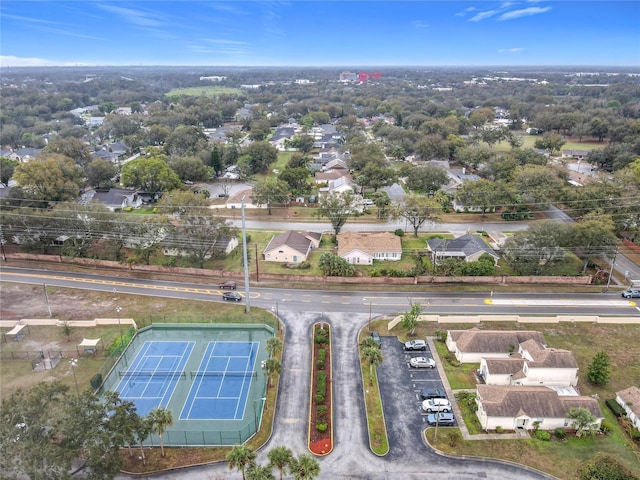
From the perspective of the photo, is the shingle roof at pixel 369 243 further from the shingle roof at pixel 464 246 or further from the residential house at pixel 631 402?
the residential house at pixel 631 402

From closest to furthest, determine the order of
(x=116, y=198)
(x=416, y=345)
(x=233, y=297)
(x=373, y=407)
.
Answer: (x=373, y=407)
(x=416, y=345)
(x=233, y=297)
(x=116, y=198)

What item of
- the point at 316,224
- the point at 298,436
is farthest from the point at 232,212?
the point at 298,436

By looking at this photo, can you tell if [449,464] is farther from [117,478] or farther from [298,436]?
[117,478]

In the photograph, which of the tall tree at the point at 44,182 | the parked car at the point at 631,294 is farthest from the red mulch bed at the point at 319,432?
the tall tree at the point at 44,182

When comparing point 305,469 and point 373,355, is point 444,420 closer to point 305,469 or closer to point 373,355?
point 373,355

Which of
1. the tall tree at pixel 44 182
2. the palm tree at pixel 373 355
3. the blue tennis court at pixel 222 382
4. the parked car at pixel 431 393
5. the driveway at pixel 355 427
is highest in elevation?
the tall tree at pixel 44 182

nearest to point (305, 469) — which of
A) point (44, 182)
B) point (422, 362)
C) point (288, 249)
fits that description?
point (422, 362)

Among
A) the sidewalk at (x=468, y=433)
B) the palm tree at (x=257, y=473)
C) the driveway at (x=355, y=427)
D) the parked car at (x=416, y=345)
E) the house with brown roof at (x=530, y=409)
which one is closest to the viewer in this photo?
the palm tree at (x=257, y=473)

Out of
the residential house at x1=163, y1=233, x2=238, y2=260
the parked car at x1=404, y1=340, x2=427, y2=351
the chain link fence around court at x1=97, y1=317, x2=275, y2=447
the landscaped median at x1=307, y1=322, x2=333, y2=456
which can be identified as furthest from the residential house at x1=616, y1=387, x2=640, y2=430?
the residential house at x1=163, y1=233, x2=238, y2=260
